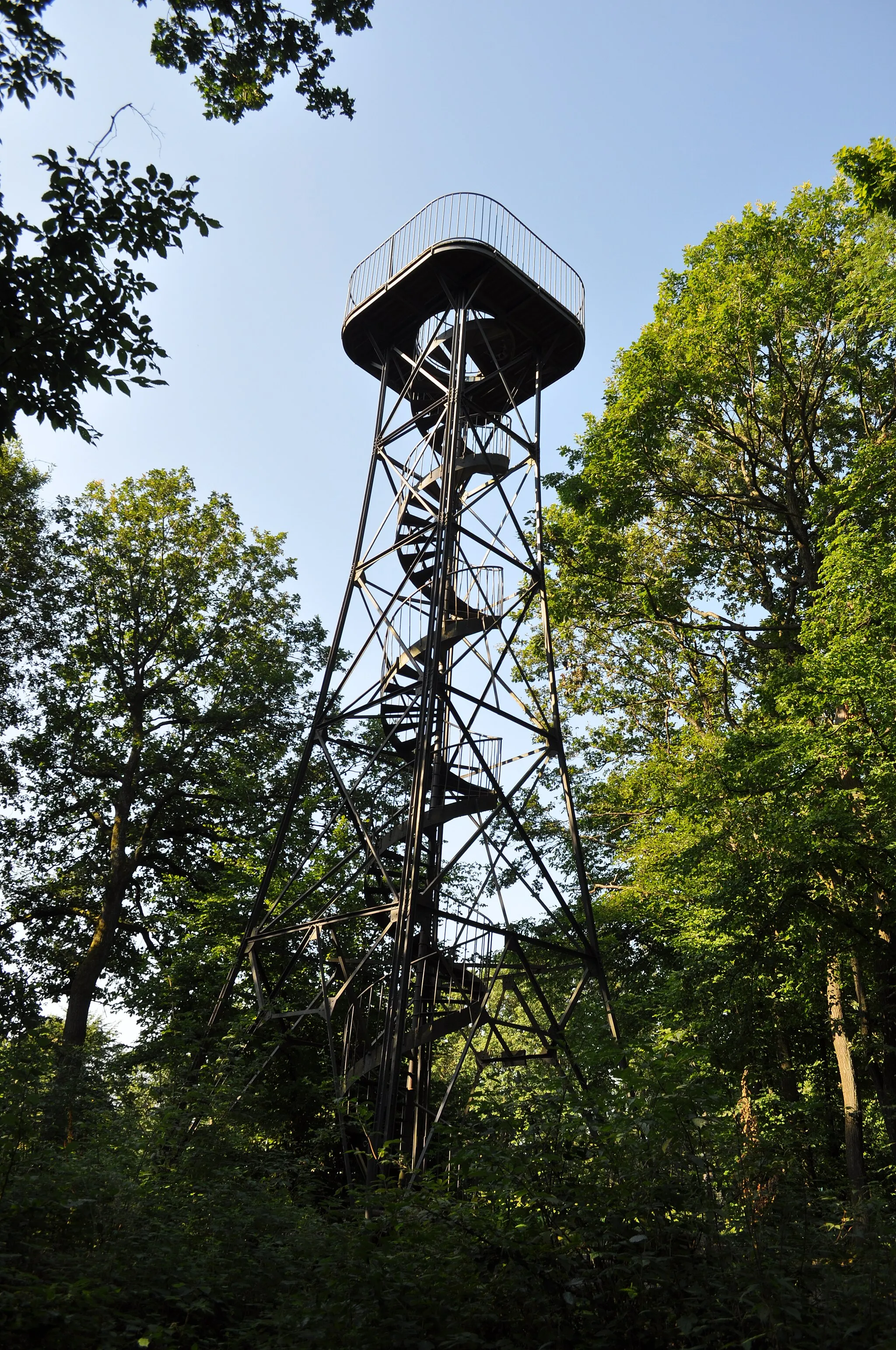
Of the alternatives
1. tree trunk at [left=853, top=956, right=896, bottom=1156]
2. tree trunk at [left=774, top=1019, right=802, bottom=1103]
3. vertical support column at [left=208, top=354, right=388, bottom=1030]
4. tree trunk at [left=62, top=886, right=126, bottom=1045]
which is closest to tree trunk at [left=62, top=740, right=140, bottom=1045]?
tree trunk at [left=62, top=886, right=126, bottom=1045]

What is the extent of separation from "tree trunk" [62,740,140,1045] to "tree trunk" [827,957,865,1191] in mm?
11226

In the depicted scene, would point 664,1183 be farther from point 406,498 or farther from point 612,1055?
point 406,498

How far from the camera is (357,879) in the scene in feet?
51.2

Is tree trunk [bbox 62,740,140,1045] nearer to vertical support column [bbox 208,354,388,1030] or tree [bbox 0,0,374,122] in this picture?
vertical support column [bbox 208,354,388,1030]

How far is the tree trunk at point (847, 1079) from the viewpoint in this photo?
40.7 feet

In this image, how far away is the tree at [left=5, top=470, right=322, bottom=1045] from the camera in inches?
695

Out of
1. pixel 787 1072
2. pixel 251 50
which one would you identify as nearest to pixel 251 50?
pixel 251 50

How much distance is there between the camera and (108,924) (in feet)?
54.2

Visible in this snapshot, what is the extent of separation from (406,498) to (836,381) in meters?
7.17

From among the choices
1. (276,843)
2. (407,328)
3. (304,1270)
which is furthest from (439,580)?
(304,1270)

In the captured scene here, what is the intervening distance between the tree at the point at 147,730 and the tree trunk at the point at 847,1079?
949 centimetres

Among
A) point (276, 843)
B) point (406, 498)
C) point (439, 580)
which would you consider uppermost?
point (406, 498)

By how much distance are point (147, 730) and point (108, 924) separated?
12.7 feet

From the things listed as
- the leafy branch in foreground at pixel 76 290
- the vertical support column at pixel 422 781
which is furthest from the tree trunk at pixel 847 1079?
the leafy branch in foreground at pixel 76 290
